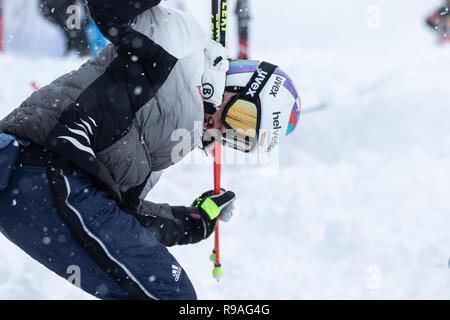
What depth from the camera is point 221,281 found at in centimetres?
335

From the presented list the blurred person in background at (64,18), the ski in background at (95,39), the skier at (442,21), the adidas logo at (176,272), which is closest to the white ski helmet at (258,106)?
the adidas logo at (176,272)

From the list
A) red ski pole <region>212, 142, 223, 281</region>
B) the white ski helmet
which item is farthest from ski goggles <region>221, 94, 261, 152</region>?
red ski pole <region>212, 142, 223, 281</region>

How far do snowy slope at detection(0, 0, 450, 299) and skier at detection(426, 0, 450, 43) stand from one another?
5.04ft

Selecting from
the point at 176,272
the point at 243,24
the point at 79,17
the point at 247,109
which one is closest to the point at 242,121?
the point at 247,109

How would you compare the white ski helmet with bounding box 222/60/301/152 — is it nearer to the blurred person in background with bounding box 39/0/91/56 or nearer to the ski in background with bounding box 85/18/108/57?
the ski in background with bounding box 85/18/108/57

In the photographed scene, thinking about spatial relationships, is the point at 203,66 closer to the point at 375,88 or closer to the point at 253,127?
the point at 253,127

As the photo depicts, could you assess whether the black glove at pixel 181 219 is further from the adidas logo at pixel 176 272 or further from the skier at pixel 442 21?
the skier at pixel 442 21

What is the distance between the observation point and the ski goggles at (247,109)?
7.93 ft

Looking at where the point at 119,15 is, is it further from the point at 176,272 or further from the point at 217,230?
the point at 217,230

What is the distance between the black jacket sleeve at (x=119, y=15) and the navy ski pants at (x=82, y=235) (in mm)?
575

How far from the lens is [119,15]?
1.88 metres

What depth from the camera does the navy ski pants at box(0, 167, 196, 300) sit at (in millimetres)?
1736

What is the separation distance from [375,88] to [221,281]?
5.08 m

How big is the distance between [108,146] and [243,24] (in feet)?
19.1
